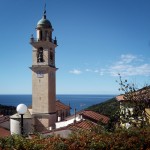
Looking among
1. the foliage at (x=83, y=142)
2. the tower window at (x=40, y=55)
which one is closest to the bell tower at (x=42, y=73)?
the tower window at (x=40, y=55)

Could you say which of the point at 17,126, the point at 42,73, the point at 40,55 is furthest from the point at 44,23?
the point at 17,126

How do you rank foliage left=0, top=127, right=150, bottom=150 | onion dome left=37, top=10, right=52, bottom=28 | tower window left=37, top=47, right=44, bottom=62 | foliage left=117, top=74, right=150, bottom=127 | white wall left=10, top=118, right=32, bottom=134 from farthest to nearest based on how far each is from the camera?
onion dome left=37, top=10, right=52, bottom=28, tower window left=37, top=47, right=44, bottom=62, white wall left=10, top=118, right=32, bottom=134, foliage left=117, top=74, right=150, bottom=127, foliage left=0, top=127, right=150, bottom=150

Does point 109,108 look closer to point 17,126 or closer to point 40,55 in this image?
point 40,55

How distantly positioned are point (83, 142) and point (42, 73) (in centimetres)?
3154

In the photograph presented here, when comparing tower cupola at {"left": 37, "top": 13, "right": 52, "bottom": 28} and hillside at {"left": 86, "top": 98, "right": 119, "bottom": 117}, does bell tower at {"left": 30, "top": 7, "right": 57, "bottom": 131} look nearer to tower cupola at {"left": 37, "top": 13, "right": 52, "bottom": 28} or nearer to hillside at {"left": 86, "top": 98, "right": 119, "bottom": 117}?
tower cupola at {"left": 37, "top": 13, "right": 52, "bottom": 28}

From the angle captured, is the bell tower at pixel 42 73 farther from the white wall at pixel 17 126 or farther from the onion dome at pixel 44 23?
the white wall at pixel 17 126

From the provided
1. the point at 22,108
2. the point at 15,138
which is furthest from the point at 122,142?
the point at 22,108

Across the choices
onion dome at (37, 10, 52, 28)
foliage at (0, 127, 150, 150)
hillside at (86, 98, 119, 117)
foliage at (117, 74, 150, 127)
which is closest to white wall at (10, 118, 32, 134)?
hillside at (86, 98, 119, 117)

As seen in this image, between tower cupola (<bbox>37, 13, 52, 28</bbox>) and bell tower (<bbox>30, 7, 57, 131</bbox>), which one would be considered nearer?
bell tower (<bbox>30, 7, 57, 131</bbox>)

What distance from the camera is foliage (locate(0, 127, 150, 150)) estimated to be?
9062 millimetres

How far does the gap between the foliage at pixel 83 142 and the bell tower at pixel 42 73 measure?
99.3 ft

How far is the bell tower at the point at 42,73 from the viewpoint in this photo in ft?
132

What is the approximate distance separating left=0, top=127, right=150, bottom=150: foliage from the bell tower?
30272 millimetres

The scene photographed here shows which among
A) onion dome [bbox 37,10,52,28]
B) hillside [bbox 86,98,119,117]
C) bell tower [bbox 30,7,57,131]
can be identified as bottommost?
hillside [bbox 86,98,119,117]
